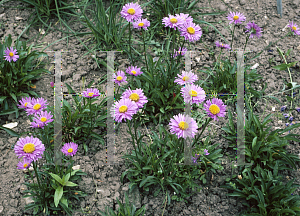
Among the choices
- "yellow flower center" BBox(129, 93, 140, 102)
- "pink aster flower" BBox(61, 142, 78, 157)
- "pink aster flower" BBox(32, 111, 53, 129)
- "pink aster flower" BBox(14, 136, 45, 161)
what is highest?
"yellow flower center" BBox(129, 93, 140, 102)

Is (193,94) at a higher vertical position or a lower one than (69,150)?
higher

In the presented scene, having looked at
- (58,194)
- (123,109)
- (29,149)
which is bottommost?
(58,194)

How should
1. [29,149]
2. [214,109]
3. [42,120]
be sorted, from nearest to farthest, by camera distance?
[29,149], [214,109], [42,120]

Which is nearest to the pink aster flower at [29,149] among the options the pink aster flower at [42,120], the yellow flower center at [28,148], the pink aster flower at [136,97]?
the yellow flower center at [28,148]

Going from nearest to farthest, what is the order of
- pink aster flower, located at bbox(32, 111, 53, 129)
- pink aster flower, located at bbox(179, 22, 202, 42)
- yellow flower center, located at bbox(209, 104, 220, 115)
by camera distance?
yellow flower center, located at bbox(209, 104, 220, 115) < pink aster flower, located at bbox(32, 111, 53, 129) < pink aster flower, located at bbox(179, 22, 202, 42)

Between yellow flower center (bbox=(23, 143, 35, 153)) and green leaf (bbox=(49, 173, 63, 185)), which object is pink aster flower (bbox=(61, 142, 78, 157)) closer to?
green leaf (bbox=(49, 173, 63, 185))

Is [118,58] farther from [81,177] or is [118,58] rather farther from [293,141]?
[293,141]

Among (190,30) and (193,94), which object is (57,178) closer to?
(193,94)

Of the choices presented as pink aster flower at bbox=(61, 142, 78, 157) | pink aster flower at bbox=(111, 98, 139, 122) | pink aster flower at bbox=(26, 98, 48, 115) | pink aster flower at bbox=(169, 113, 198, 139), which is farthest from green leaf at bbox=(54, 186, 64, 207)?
pink aster flower at bbox=(169, 113, 198, 139)

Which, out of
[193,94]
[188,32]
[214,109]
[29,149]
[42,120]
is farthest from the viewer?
[188,32]

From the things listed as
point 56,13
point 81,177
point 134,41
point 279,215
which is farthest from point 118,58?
point 279,215

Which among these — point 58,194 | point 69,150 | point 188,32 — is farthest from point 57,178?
point 188,32

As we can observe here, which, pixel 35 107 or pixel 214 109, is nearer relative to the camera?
pixel 214 109

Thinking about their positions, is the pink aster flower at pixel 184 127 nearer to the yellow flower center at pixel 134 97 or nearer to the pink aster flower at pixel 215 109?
the pink aster flower at pixel 215 109
